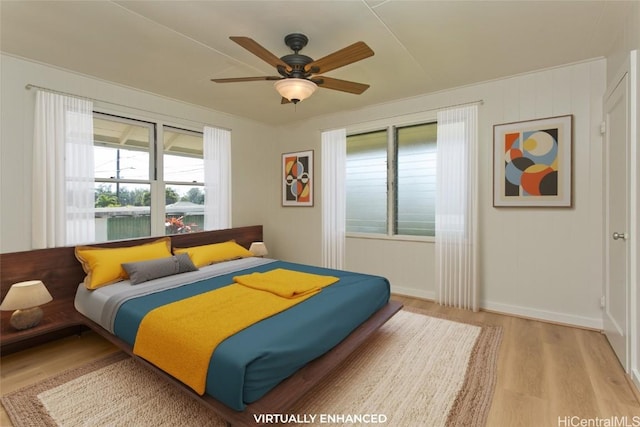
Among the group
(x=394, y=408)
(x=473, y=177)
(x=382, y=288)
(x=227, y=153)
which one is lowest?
(x=394, y=408)

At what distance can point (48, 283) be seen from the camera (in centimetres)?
276

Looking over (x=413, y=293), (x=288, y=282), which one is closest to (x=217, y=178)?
(x=288, y=282)

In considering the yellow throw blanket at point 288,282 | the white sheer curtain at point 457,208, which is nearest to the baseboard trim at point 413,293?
the white sheer curtain at point 457,208

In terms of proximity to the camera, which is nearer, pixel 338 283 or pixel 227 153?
pixel 338 283

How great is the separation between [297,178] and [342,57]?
119 inches

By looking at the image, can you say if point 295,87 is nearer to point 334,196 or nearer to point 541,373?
point 334,196

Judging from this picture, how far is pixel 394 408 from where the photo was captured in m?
1.81

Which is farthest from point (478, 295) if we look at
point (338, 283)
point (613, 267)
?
point (338, 283)

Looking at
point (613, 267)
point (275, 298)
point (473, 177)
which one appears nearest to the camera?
point (275, 298)

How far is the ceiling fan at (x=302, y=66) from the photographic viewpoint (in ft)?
6.41

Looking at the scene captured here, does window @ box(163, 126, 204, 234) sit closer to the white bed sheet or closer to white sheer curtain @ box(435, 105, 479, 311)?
the white bed sheet

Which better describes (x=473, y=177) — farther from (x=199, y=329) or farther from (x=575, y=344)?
(x=199, y=329)

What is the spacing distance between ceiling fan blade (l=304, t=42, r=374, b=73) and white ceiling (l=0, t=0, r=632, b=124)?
1.18 feet

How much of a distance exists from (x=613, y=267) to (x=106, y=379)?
13.7 ft
